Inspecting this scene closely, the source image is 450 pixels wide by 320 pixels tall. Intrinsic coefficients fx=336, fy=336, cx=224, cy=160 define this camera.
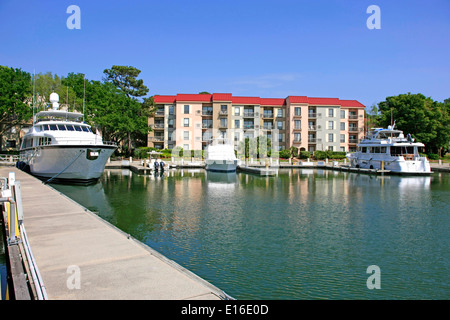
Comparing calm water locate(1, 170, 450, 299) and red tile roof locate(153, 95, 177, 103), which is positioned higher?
red tile roof locate(153, 95, 177, 103)

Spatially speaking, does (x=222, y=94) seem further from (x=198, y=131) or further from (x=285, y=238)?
(x=285, y=238)

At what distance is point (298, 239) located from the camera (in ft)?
40.7

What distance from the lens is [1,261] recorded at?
394 inches

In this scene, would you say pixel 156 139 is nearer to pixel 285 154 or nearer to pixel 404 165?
pixel 285 154

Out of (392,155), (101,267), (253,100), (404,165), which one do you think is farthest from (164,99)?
(101,267)

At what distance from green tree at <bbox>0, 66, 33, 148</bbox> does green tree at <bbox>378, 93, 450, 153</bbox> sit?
61.7m

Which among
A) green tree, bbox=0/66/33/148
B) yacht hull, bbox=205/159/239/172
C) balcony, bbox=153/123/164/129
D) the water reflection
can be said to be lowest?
the water reflection

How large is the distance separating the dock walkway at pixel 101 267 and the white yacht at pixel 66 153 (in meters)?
16.7

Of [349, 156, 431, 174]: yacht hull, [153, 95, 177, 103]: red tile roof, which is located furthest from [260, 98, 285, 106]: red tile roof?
[349, 156, 431, 174]: yacht hull

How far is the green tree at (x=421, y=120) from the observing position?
61.8m

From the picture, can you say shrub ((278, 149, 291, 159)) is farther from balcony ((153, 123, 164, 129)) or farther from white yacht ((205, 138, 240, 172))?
balcony ((153, 123, 164, 129))

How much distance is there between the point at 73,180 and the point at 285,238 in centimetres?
2154

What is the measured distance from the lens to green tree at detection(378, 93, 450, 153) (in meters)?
61.8

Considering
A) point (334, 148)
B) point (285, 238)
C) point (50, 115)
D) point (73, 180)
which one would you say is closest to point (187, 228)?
point (285, 238)
